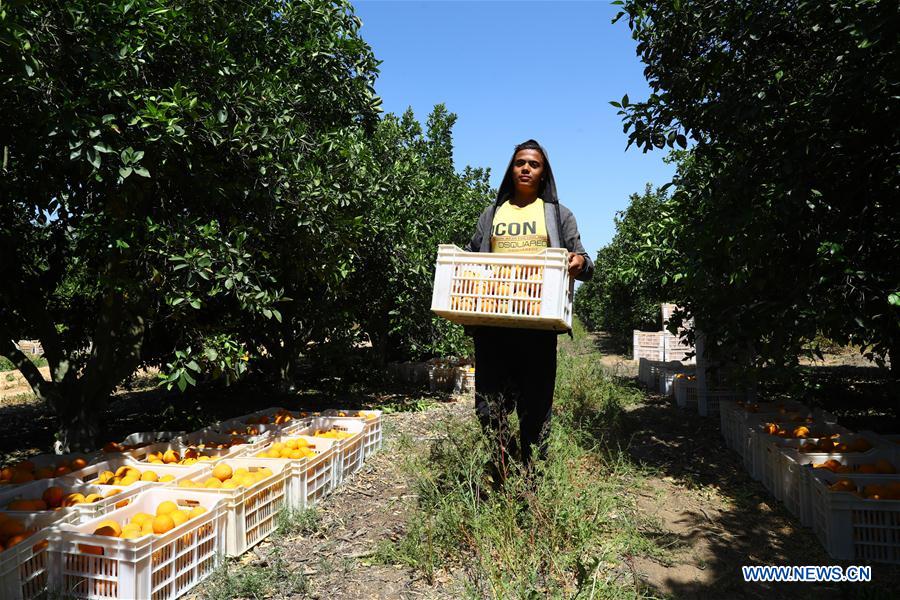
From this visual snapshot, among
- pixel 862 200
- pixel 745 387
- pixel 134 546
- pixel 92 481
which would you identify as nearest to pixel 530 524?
pixel 134 546

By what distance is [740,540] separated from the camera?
12.7 feet

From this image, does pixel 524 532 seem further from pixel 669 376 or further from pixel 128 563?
pixel 669 376

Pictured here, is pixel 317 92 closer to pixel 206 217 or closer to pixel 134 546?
pixel 206 217

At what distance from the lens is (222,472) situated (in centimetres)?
407

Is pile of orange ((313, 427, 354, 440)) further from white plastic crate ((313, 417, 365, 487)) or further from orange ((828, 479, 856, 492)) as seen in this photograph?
orange ((828, 479, 856, 492))

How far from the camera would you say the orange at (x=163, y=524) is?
307cm

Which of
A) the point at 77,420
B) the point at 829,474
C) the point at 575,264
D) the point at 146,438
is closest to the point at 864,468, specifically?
the point at 829,474

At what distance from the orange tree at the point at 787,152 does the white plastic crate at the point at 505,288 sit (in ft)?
6.11

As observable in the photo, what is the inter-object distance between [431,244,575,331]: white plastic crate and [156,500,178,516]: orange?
1.82 metres

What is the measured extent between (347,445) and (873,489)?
378cm

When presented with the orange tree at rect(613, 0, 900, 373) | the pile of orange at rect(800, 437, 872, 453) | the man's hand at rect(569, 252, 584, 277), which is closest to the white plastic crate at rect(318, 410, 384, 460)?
the man's hand at rect(569, 252, 584, 277)

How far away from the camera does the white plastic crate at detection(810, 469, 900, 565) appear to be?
3562 millimetres

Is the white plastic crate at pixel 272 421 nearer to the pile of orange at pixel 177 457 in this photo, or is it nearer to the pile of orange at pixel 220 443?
the pile of orange at pixel 220 443

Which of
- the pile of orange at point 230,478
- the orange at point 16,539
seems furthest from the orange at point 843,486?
the orange at point 16,539
